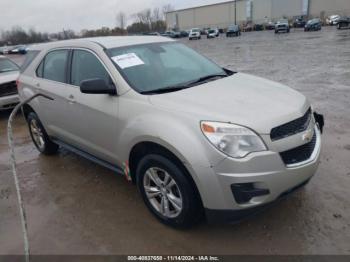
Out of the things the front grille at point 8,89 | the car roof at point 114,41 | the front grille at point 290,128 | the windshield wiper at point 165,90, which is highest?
the car roof at point 114,41

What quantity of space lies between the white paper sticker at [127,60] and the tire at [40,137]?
2.13 meters

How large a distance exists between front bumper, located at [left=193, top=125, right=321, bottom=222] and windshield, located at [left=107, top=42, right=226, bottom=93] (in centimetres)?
127

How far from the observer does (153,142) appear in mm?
A: 3053

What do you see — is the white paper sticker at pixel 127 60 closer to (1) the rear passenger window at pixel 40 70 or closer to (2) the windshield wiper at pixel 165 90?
(2) the windshield wiper at pixel 165 90

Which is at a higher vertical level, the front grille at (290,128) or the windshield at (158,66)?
the windshield at (158,66)

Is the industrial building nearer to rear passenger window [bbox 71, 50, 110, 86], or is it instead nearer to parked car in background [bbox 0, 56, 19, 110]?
parked car in background [bbox 0, 56, 19, 110]

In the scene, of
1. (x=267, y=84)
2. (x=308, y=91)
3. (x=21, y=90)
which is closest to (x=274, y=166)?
(x=267, y=84)

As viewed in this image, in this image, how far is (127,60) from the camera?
3689 millimetres

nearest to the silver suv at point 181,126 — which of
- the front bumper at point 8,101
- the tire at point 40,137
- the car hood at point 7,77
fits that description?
the tire at point 40,137

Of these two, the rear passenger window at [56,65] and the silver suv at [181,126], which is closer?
the silver suv at [181,126]

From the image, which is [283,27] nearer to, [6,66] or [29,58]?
[6,66]

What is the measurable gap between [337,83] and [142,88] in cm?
778

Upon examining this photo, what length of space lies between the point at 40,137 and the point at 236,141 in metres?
3.81

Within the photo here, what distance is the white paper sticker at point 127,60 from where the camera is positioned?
3.63 m
